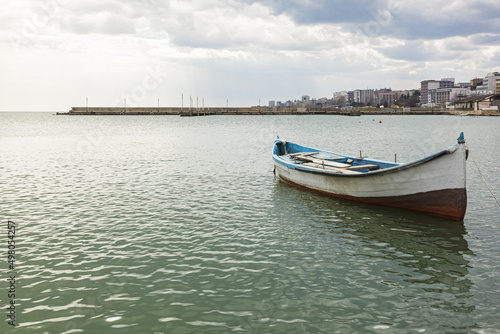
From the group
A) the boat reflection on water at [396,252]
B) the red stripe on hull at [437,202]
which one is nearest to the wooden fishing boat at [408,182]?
the red stripe on hull at [437,202]

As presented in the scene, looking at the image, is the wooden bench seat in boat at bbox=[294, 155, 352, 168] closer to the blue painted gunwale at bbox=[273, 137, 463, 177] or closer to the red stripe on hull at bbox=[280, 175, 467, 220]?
the blue painted gunwale at bbox=[273, 137, 463, 177]

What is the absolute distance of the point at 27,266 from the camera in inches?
476

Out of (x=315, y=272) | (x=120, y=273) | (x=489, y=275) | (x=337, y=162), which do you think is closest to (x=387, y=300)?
(x=315, y=272)

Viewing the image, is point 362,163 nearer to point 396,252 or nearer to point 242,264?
point 396,252

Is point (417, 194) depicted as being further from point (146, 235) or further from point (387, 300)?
point (146, 235)

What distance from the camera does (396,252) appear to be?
1336 centimetres

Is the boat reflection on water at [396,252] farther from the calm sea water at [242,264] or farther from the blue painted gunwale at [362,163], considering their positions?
the blue painted gunwale at [362,163]

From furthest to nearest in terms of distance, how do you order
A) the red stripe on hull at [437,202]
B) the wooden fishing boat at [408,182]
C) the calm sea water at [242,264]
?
1. the red stripe on hull at [437,202]
2. the wooden fishing boat at [408,182]
3. the calm sea water at [242,264]

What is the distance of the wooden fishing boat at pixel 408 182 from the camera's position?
16.0 m

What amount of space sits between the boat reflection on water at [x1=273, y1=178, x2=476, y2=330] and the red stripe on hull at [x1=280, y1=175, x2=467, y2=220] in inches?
12.5

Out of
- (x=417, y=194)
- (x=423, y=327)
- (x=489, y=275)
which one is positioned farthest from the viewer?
(x=417, y=194)

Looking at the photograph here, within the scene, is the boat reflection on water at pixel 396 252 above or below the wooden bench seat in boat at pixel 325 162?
below

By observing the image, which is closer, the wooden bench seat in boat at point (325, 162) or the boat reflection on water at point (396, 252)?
the boat reflection on water at point (396, 252)

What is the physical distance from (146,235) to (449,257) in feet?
36.9
